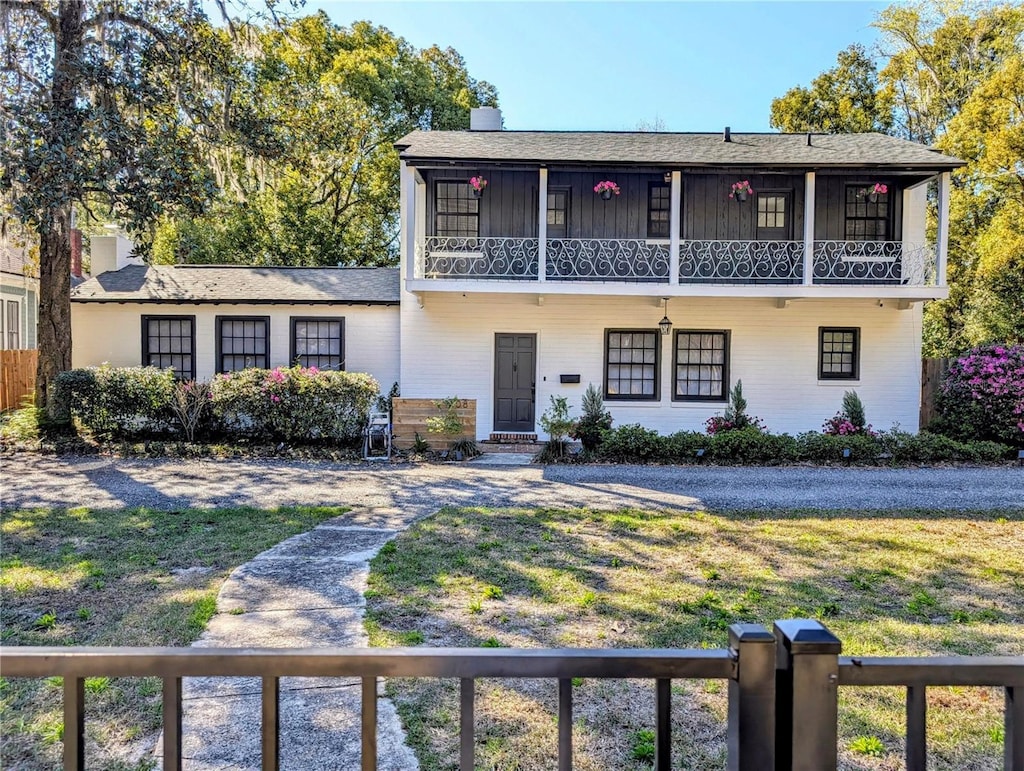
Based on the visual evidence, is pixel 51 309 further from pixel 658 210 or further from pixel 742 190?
pixel 742 190

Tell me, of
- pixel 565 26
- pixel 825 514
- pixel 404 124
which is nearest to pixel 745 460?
pixel 825 514

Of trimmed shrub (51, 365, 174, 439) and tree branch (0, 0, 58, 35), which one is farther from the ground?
tree branch (0, 0, 58, 35)

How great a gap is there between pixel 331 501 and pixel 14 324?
58.0 feet

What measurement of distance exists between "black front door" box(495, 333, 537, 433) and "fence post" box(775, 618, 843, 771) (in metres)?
12.8

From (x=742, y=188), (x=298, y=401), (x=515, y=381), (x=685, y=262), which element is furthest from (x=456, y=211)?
(x=742, y=188)

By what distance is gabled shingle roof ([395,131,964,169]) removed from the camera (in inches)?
511

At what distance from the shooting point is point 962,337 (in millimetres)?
18594

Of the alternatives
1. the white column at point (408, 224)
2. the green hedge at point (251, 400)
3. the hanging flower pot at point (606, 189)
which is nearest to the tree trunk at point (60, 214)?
the green hedge at point (251, 400)

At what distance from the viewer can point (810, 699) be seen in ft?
4.77

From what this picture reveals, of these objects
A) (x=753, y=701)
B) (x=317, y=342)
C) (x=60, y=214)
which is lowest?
(x=753, y=701)

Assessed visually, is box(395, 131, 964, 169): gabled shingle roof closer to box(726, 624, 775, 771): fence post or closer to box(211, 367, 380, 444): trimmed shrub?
box(211, 367, 380, 444): trimmed shrub

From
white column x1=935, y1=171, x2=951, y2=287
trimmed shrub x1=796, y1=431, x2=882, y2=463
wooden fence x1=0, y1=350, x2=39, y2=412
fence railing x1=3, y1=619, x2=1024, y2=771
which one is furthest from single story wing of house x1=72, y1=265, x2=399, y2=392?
fence railing x1=3, y1=619, x2=1024, y2=771

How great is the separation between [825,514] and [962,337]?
14.5 m

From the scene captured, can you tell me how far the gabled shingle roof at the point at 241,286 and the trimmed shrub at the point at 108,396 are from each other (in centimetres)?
295
